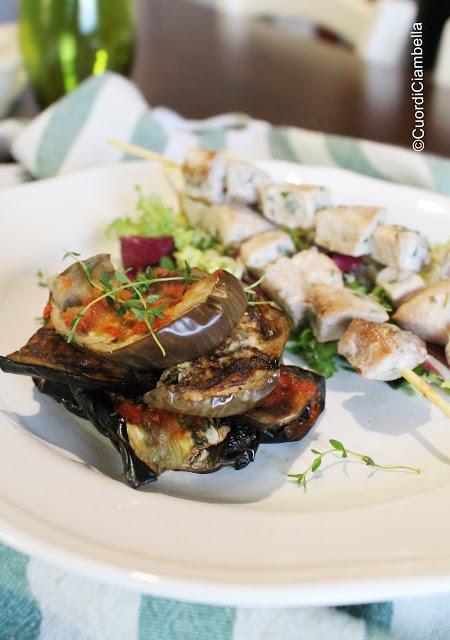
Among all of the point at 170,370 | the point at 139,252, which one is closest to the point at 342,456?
the point at 170,370

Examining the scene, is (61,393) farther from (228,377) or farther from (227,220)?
(227,220)

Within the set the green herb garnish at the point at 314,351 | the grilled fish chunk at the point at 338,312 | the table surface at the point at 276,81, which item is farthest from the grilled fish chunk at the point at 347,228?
the table surface at the point at 276,81

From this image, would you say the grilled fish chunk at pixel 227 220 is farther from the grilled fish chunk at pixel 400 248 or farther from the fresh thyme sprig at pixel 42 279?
the fresh thyme sprig at pixel 42 279

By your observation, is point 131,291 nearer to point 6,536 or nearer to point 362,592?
point 6,536

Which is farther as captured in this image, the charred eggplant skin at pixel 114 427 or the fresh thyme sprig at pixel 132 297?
the fresh thyme sprig at pixel 132 297

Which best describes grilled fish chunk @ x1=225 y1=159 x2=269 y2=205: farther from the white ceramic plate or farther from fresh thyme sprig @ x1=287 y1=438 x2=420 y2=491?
fresh thyme sprig @ x1=287 y1=438 x2=420 y2=491

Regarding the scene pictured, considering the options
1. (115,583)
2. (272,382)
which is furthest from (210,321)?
(115,583)
